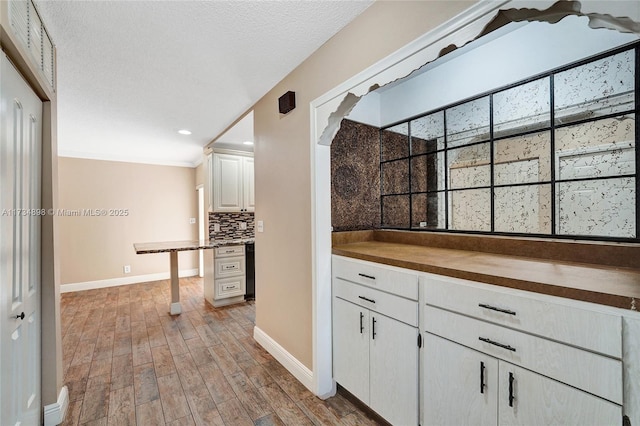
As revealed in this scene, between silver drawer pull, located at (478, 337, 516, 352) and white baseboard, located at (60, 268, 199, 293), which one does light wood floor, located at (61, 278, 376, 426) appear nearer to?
silver drawer pull, located at (478, 337, 516, 352)

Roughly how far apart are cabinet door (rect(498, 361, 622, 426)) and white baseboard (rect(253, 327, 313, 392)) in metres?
1.33

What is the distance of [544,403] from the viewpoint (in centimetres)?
103

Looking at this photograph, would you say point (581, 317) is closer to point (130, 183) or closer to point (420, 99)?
point (420, 99)

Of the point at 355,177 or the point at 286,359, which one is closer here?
the point at 286,359

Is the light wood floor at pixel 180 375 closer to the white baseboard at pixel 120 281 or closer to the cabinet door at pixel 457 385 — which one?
the cabinet door at pixel 457 385

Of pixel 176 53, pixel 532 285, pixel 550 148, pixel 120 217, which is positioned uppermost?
pixel 176 53

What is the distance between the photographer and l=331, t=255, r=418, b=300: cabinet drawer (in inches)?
58.5

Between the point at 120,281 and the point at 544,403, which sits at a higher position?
the point at 544,403

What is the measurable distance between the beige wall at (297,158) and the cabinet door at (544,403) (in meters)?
1.26

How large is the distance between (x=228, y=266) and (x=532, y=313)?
3735 millimetres

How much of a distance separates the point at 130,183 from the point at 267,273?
4.20 meters


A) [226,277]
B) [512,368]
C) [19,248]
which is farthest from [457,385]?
[226,277]

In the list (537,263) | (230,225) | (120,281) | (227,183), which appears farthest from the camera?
(120,281)

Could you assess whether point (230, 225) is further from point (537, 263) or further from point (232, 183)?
point (537, 263)
